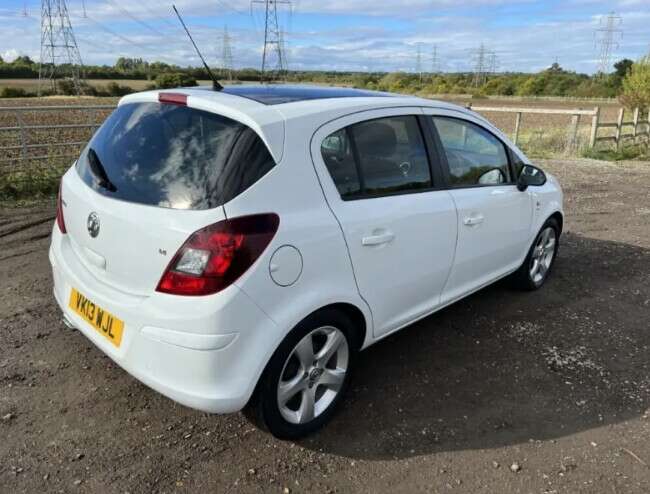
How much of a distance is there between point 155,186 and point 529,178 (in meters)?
2.99

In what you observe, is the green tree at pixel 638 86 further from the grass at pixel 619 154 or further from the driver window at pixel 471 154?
the driver window at pixel 471 154

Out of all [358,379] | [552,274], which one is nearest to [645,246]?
[552,274]

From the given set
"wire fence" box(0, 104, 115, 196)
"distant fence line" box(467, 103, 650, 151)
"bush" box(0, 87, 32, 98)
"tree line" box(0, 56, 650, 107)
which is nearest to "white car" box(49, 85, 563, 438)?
"wire fence" box(0, 104, 115, 196)

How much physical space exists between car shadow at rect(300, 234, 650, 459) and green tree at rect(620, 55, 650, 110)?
65.2ft

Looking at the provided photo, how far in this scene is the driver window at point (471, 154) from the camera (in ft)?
11.7

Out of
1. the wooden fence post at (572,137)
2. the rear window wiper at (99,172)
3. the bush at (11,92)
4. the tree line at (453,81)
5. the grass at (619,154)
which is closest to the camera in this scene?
the rear window wiper at (99,172)

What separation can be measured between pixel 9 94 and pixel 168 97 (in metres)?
57.9

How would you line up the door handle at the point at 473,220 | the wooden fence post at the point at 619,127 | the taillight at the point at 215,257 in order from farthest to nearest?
1. the wooden fence post at the point at 619,127
2. the door handle at the point at 473,220
3. the taillight at the point at 215,257

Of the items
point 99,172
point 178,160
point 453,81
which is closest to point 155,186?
point 178,160

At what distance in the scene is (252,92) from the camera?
306cm

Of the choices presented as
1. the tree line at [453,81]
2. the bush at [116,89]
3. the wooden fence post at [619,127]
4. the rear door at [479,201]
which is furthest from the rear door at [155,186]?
the bush at [116,89]

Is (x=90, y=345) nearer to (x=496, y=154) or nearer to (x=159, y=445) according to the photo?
(x=159, y=445)

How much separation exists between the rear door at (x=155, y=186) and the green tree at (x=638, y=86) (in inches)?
914

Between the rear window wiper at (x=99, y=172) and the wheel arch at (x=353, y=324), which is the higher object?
the rear window wiper at (x=99, y=172)
